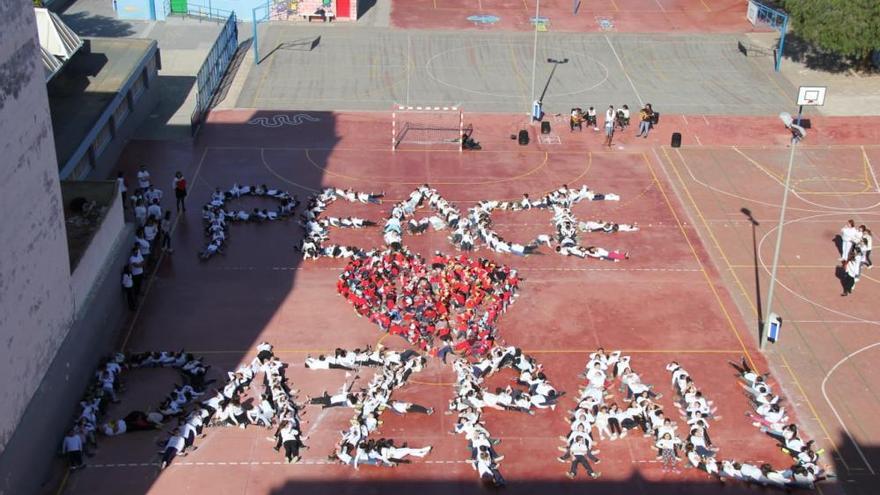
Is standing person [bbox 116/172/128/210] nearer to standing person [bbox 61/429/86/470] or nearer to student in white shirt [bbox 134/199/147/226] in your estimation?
student in white shirt [bbox 134/199/147/226]

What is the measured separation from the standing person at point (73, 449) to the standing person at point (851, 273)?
104 ft

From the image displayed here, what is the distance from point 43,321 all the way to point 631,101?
4339cm

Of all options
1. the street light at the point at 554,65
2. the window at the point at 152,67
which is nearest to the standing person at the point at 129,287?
the window at the point at 152,67

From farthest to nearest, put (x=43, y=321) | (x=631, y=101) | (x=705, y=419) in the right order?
(x=631, y=101) < (x=705, y=419) < (x=43, y=321)

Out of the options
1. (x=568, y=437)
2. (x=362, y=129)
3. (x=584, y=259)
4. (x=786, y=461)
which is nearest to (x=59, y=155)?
(x=362, y=129)

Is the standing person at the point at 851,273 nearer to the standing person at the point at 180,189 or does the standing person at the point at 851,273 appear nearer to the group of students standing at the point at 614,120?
the group of students standing at the point at 614,120

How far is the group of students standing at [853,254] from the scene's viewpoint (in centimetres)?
4416

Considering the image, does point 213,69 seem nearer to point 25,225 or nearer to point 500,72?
point 500,72

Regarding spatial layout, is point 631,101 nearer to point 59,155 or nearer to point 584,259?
point 584,259

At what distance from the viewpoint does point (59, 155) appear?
162ft

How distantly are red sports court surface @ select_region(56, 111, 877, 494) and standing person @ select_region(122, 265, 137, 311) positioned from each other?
57 cm

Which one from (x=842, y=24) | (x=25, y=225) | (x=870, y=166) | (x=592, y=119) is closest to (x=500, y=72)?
(x=592, y=119)

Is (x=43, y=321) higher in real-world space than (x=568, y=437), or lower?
higher

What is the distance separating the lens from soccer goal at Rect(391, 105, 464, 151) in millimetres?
59750
